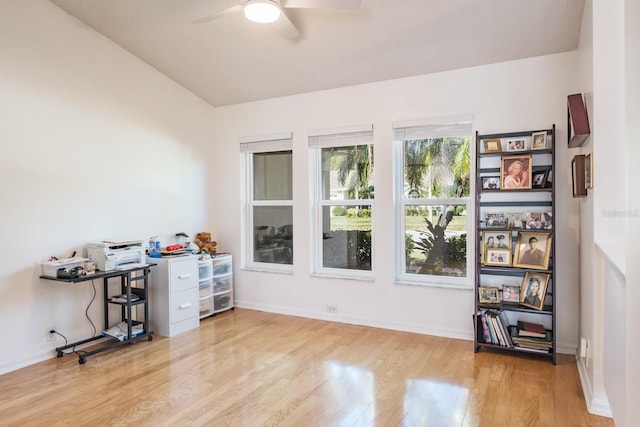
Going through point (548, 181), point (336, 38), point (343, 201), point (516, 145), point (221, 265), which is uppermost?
point (336, 38)

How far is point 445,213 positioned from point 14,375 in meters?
3.78

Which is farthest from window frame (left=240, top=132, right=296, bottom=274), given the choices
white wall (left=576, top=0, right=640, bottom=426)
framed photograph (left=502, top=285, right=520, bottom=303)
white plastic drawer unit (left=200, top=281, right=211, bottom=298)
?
white wall (left=576, top=0, right=640, bottom=426)

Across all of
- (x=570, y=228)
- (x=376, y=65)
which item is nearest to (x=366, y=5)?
(x=376, y=65)

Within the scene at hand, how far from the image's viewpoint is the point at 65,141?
3391 mm

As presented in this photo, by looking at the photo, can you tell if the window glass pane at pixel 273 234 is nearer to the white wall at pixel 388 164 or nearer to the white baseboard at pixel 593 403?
the white wall at pixel 388 164

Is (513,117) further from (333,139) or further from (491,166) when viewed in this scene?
(333,139)

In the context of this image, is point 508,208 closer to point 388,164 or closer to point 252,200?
point 388,164

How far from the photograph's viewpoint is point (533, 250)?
3156 millimetres

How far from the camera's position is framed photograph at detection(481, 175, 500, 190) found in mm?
3307

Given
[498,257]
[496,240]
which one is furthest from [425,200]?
[498,257]

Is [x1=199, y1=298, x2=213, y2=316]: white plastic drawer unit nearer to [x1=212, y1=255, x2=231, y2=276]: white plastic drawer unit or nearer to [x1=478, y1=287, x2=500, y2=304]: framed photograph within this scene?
[x1=212, y1=255, x2=231, y2=276]: white plastic drawer unit

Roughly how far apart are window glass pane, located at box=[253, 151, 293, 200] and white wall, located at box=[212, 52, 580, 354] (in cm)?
21

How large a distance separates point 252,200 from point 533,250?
10.2 feet

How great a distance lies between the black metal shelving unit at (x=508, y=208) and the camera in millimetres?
3062
